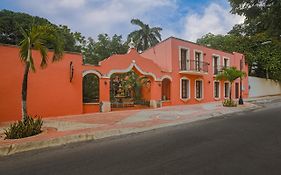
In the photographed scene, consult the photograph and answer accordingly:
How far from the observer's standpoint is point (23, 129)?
818 cm

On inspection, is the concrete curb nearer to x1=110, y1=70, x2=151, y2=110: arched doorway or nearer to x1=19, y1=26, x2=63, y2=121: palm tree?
x1=19, y1=26, x2=63, y2=121: palm tree

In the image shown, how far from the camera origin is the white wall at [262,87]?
33.7 m

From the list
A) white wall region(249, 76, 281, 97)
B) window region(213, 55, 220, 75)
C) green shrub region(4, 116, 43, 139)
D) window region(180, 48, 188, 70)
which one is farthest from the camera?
white wall region(249, 76, 281, 97)

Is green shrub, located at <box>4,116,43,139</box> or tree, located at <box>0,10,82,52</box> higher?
tree, located at <box>0,10,82,52</box>

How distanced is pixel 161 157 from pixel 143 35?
3035cm

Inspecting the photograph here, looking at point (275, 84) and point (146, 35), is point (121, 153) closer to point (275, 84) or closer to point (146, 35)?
point (146, 35)

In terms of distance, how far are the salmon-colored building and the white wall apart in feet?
7.40

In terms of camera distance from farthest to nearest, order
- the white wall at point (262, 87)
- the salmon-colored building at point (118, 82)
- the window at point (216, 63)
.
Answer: the white wall at point (262, 87)
the window at point (216, 63)
the salmon-colored building at point (118, 82)

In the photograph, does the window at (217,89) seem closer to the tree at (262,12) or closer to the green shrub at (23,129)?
the tree at (262,12)

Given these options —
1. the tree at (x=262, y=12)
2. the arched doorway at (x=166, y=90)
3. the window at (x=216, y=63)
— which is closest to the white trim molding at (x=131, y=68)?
the arched doorway at (x=166, y=90)

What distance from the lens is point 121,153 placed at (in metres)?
6.23

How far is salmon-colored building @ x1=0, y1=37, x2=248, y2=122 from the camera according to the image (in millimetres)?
12750

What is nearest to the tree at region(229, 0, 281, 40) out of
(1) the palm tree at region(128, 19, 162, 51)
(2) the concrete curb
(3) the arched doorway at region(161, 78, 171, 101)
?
(2) the concrete curb

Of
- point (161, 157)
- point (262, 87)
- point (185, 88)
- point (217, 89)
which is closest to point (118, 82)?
point (185, 88)
